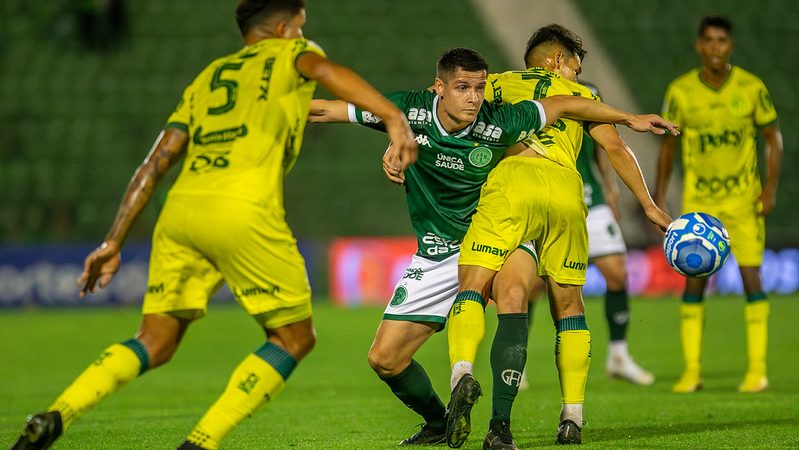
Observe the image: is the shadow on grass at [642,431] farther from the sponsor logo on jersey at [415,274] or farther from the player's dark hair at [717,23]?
the player's dark hair at [717,23]

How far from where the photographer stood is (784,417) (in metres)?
6.68

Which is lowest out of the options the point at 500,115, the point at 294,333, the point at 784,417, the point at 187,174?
the point at 784,417

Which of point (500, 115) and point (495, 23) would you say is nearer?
point (500, 115)

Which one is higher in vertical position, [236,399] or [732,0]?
[732,0]

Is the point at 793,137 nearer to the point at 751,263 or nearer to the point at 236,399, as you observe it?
the point at 751,263

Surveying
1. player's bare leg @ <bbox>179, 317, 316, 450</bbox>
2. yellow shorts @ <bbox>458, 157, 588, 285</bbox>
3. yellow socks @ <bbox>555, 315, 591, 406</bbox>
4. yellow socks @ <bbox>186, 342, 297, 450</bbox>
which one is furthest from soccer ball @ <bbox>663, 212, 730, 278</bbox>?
yellow socks @ <bbox>186, 342, 297, 450</bbox>

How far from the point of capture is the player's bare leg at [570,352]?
5.71m

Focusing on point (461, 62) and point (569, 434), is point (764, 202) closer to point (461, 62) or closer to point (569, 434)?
point (569, 434)

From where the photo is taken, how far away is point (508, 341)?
5.41 m

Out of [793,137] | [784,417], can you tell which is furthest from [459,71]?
[793,137]

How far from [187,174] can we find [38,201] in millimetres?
15116

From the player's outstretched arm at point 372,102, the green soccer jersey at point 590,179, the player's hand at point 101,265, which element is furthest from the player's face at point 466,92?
the green soccer jersey at point 590,179

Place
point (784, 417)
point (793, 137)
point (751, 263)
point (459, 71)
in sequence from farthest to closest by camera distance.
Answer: point (793, 137) < point (751, 263) < point (784, 417) < point (459, 71)

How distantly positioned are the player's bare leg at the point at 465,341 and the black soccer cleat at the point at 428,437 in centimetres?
53
